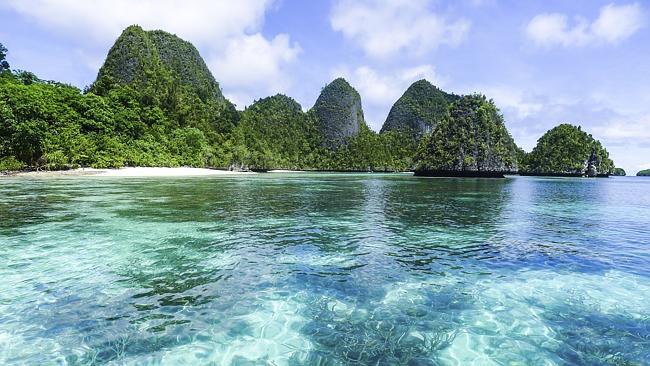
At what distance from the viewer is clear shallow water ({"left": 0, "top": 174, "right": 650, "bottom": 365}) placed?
16.5 ft

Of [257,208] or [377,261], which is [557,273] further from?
[257,208]

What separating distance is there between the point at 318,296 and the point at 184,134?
327 feet

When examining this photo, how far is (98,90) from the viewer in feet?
287

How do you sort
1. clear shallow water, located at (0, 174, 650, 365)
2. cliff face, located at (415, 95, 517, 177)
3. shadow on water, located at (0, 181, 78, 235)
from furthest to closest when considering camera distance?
1. cliff face, located at (415, 95, 517, 177)
2. shadow on water, located at (0, 181, 78, 235)
3. clear shallow water, located at (0, 174, 650, 365)

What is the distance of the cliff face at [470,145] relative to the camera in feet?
346

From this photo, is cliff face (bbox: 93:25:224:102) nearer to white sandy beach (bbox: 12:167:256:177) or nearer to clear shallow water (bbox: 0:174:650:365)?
white sandy beach (bbox: 12:167:256:177)

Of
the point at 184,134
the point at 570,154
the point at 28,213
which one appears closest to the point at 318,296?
the point at 28,213

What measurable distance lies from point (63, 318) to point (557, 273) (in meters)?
10.9

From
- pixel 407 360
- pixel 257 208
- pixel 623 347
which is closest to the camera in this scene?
Result: pixel 407 360

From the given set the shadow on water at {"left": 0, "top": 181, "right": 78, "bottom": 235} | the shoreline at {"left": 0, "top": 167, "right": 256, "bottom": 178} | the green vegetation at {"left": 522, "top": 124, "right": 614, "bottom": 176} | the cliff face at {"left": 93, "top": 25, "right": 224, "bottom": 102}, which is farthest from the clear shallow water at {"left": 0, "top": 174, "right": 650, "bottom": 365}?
the green vegetation at {"left": 522, "top": 124, "right": 614, "bottom": 176}

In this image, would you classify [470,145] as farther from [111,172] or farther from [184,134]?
[111,172]

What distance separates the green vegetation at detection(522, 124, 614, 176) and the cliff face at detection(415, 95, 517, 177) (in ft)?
167

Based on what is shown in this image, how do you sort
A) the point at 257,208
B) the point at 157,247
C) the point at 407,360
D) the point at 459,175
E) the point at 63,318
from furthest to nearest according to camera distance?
the point at 459,175 → the point at 257,208 → the point at 157,247 → the point at 63,318 → the point at 407,360

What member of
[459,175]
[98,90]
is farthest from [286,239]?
[459,175]
